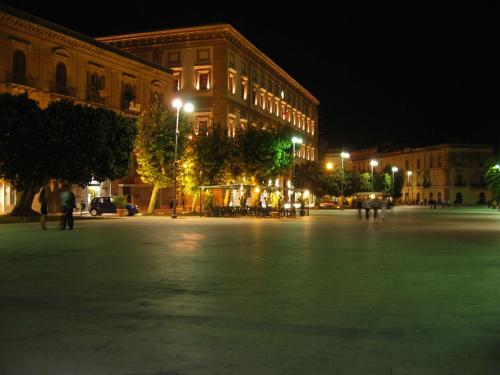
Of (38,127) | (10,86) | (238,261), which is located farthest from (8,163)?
(238,261)

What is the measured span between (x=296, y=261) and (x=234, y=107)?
51012 millimetres

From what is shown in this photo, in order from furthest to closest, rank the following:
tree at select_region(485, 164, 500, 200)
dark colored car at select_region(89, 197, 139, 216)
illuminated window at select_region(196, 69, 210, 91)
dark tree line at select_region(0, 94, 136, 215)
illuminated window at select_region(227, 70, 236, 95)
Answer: tree at select_region(485, 164, 500, 200) < illuminated window at select_region(227, 70, 236, 95) < illuminated window at select_region(196, 69, 210, 91) < dark colored car at select_region(89, 197, 139, 216) < dark tree line at select_region(0, 94, 136, 215)

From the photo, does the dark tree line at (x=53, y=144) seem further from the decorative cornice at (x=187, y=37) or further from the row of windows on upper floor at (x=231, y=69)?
the decorative cornice at (x=187, y=37)

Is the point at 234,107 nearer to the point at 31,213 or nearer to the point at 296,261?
the point at 31,213

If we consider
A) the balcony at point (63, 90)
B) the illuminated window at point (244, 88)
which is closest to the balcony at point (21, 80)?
the balcony at point (63, 90)

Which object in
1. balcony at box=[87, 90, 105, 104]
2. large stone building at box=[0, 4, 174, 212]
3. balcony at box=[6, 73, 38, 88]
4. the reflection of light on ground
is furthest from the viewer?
balcony at box=[87, 90, 105, 104]

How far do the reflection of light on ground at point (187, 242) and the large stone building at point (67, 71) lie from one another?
24.7 m

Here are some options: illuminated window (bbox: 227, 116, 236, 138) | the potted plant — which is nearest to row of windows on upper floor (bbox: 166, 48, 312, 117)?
illuminated window (bbox: 227, 116, 236, 138)

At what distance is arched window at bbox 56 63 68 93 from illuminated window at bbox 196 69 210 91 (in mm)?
18098

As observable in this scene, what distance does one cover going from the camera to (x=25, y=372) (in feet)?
17.4

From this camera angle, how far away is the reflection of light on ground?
688 inches

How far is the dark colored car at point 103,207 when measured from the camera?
1697 inches

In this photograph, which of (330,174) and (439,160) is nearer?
(330,174)

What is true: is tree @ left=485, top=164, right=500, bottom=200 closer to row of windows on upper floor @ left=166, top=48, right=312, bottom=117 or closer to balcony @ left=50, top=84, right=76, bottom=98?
row of windows on upper floor @ left=166, top=48, right=312, bottom=117
